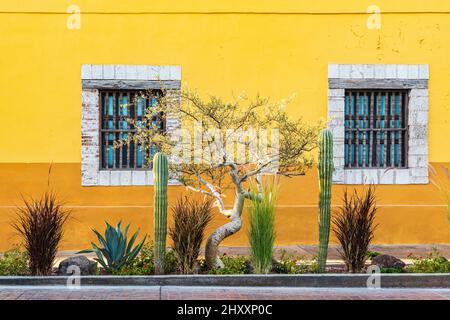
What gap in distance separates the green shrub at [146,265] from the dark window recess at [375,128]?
16.3 feet

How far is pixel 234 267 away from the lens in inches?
336

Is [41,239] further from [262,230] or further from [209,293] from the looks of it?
[262,230]

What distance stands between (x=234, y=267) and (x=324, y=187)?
150 cm

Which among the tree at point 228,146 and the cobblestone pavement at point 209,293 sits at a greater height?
the tree at point 228,146

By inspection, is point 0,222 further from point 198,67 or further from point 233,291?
point 233,291

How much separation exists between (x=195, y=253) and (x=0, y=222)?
191 inches

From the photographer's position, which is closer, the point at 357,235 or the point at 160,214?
the point at 160,214

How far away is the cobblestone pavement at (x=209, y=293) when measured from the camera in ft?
24.2

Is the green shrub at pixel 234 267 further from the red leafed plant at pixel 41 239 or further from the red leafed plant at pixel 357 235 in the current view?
the red leafed plant at pixel 41 239

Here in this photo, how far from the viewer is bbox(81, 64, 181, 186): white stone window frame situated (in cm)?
1188

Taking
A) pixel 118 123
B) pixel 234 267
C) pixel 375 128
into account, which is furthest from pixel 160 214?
pixel 375 128

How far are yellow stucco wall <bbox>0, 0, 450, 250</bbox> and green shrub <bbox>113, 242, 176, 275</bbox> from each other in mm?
3162

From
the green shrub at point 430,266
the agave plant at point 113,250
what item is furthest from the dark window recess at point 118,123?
the green shrub at point 430,266

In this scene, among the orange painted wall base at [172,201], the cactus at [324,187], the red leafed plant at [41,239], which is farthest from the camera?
the orange painted wall base at [172,201]
